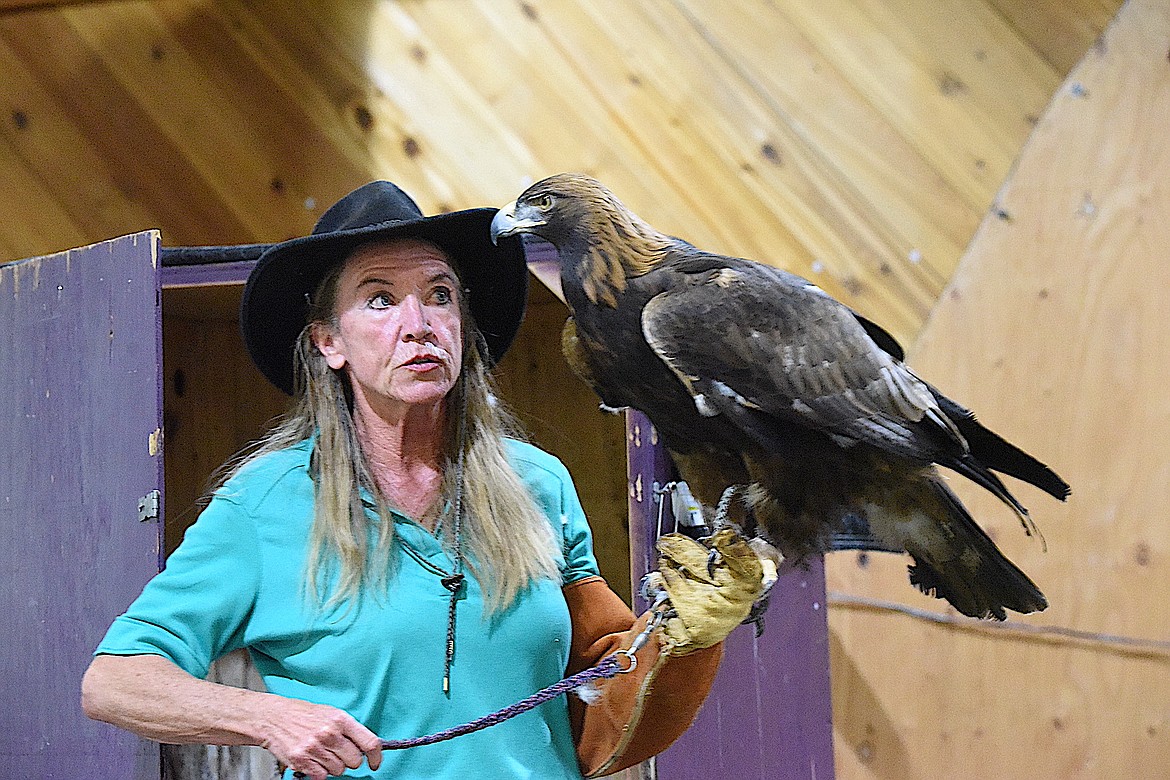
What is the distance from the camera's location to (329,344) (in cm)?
146

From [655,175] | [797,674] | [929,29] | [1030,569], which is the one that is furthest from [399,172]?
[1030,569]

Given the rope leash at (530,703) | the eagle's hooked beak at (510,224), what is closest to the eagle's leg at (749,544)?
the rope leash at (530,703)

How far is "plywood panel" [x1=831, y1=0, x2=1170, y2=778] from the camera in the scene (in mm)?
2197

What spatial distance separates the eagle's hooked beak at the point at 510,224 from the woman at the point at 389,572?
207mm

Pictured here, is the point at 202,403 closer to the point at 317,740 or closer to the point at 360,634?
the point at 360,634

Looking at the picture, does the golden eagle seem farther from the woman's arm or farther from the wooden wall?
the wooden wall

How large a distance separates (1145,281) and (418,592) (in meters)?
1.63

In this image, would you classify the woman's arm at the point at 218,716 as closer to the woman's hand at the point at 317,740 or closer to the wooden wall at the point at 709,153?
the woman's hand at the point at 317,740

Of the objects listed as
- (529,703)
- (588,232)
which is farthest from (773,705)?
(588,232)

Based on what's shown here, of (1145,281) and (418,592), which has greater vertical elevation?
(1145,281)

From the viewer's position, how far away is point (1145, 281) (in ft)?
→ 7.38

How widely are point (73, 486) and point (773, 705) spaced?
4.01 feet

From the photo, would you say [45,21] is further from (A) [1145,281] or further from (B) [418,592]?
(A) [1145,281]

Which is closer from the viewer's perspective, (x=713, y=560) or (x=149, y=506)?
(x=713, y=560)
